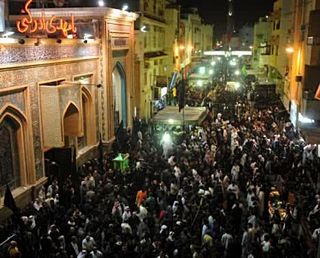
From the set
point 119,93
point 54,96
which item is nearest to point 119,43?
point 119,93

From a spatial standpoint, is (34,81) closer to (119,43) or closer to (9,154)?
(9,154)

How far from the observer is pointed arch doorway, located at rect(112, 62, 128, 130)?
22.7m

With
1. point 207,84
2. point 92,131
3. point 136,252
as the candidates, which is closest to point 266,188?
point 136,252

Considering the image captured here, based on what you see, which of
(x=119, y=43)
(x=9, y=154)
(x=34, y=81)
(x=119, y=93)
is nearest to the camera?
(x=9, y=154)

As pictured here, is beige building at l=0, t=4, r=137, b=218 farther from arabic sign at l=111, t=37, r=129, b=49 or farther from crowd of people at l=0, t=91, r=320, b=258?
crowd of people at l=0, t=91, r=320, b=258

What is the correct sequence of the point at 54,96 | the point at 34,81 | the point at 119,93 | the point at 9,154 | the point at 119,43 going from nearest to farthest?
the point at 9,154
the point at 34,81
the point at 54,96
the point at 119,43
the point at 119,93

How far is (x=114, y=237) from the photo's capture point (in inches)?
392

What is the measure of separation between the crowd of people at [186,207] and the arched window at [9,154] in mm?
982

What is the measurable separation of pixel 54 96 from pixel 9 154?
2355mm

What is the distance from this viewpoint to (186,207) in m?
11.6

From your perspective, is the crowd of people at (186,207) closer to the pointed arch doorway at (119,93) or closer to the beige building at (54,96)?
the beige building at (54,96)

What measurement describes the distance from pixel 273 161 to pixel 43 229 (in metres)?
8.57

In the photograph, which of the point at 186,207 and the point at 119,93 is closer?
the point at 186,207

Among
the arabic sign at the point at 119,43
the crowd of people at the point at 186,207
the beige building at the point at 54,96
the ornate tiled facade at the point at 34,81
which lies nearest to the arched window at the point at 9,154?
the beige building at the point at 54,96
